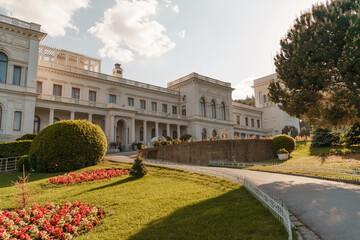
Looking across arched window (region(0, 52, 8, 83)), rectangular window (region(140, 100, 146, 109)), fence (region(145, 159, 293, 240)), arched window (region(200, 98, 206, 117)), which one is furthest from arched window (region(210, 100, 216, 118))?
fence (region(145, 159, 293, 240))

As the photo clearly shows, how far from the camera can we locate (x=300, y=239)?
4.36 metres

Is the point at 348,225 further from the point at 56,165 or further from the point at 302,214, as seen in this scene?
the point at 56,165

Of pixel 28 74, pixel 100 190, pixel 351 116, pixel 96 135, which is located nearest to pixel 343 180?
pixel 351 116

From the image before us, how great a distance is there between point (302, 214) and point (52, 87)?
33.2 m

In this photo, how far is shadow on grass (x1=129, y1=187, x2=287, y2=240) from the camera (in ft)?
15.6

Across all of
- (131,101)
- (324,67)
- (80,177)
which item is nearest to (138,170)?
(80,177)

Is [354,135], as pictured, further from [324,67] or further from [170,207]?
[170,207]

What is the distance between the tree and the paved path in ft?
22.2

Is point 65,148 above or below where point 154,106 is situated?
below

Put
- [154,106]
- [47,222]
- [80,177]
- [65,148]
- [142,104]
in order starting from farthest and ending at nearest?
[154,106] → [142,104] → [65,148] → [80,177] → [47,222]

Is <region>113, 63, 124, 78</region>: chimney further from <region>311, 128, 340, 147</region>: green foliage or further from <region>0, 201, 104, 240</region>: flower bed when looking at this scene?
<region>0, 201, 104, 240</region>: flower bed

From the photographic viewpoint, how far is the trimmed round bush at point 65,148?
1364cm

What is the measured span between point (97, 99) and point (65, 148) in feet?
76.2

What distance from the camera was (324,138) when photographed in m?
25.6
